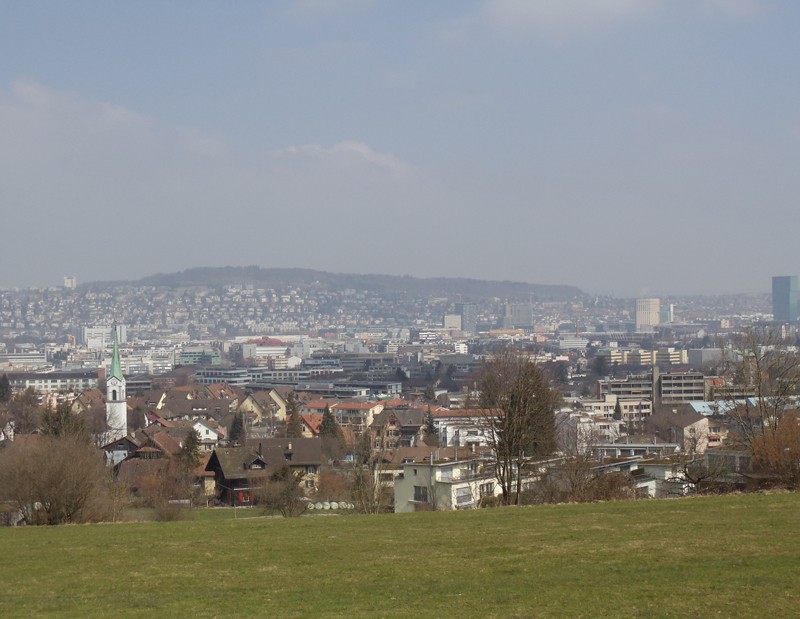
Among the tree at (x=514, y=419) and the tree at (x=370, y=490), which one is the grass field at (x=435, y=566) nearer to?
the tree at (x=370, y=490)

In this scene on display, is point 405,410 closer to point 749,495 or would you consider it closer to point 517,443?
point 517,443

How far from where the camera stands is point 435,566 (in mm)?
9898

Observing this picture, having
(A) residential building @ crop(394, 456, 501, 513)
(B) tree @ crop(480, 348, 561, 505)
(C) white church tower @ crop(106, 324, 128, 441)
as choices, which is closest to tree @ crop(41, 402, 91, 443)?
(C) white church tower @ crop(106, 324, 128, 441)

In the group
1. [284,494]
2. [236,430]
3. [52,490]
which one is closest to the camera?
[52,490]

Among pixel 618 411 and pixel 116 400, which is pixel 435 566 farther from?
pixel 618 411

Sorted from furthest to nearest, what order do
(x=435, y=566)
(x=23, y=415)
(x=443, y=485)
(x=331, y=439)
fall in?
(x=23, y=415) < (x=331, y=439) < (x=443, y=485) < (x=435, y=566)

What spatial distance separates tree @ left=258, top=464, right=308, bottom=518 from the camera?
79.8ft

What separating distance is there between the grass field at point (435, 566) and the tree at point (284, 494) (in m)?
10.3

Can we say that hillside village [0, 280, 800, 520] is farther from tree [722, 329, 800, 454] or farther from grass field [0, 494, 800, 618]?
grass field [0, 494, 800, 618]

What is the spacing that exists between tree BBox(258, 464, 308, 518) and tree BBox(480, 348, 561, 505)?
425 cm

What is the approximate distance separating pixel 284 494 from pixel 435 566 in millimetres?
15970

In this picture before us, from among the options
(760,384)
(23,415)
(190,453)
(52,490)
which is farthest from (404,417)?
(52,490)

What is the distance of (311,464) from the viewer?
118 feet

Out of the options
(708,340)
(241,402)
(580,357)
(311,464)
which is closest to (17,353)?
(580,357)
